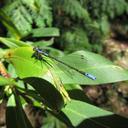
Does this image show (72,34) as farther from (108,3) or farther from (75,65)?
(75,65)

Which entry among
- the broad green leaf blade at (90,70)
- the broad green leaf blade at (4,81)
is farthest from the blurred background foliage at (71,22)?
the broad green leaf blade at (4,81)

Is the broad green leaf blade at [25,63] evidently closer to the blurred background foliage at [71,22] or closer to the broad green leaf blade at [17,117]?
the broad green leaf blade at [17,117]

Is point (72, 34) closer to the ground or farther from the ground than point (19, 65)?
closer to the ground

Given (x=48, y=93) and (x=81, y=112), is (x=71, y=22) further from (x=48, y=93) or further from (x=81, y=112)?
(x=48, y=93)

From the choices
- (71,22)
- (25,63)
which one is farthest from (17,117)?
(71,22)

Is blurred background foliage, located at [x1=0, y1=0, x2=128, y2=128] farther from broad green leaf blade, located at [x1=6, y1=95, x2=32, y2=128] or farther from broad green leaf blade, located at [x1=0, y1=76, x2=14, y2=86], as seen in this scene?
broad green leaf blade, located at [x1=0, y1=76, x2=14, y2=86]

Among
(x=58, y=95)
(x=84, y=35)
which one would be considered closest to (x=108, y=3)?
(x=84, y=35)
